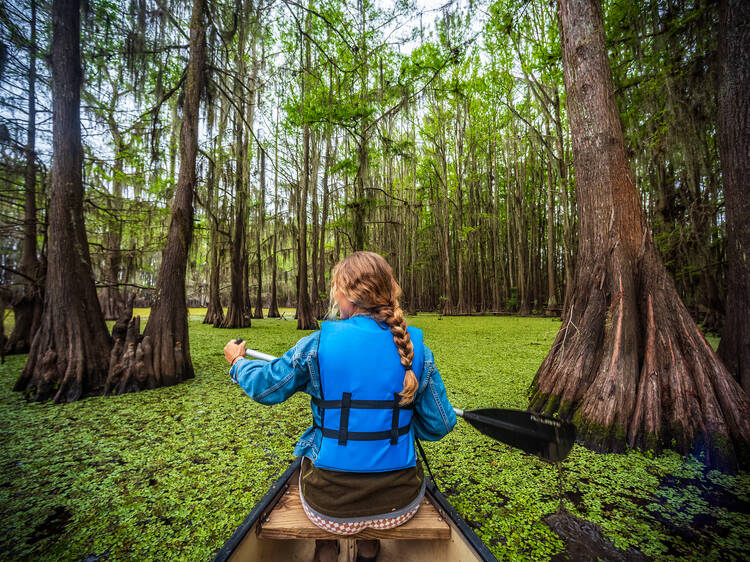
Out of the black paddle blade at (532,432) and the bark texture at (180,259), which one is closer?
the black paddle blade at (532,432)

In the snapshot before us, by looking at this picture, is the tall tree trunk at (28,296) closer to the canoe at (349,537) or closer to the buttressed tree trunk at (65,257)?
the buttressed tree trunk at (65,257)

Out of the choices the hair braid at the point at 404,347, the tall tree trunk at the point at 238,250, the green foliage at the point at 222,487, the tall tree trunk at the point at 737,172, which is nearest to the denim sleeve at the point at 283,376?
the hair braid at the point at 404,347

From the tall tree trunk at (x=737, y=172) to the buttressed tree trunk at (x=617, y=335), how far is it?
1.56ft

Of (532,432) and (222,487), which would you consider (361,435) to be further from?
(222,487)

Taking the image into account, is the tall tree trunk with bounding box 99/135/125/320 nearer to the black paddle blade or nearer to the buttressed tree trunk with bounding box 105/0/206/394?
the buttressed tree trunk with bounding box 105/0/206/394

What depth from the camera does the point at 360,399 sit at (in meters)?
0.97

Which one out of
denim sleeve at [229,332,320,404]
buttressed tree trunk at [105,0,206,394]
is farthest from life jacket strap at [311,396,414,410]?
buttressed tree trunk at [105,0,206,394]

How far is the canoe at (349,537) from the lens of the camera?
0.91 metres

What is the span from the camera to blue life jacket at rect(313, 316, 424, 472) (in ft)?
3.17

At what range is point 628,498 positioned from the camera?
1589mm

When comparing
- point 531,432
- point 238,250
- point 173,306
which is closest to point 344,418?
point 531,432

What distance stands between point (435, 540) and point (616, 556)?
83 cm

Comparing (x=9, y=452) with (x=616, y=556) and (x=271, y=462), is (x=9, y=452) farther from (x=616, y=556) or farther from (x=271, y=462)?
(x=616, y=556)

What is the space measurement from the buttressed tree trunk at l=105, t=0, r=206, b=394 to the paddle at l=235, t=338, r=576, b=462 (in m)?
2.93
